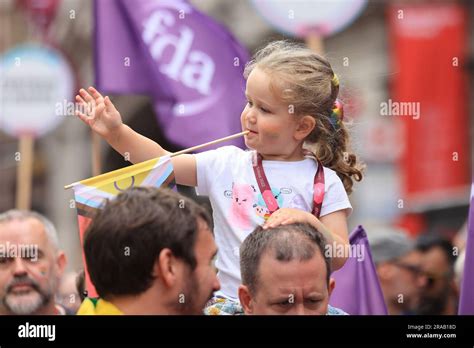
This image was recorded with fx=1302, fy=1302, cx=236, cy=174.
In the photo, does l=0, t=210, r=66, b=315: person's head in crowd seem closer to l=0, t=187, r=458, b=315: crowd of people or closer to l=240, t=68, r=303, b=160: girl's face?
l=0, t=187, r=458, b=315: crowd of people

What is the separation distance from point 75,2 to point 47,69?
234 inches

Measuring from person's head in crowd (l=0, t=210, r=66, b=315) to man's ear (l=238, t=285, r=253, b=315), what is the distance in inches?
38.1

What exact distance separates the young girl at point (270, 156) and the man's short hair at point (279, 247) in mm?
169

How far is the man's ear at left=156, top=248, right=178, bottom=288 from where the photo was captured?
3.03m

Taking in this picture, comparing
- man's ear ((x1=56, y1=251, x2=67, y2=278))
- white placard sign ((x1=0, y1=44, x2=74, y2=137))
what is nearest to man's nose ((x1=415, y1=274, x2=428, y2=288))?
man's ear ((x1=56, y1=251, x2=67, y2=278))

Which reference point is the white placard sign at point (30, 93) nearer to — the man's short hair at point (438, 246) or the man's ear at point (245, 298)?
the man's short hair at point (438, 246)

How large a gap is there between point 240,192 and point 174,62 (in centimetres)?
259

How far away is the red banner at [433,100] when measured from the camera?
10.9 m

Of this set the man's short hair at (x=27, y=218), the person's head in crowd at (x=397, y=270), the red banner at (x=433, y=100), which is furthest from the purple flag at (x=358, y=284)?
the red banner at (x=433, y=100)

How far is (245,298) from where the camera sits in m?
3.52

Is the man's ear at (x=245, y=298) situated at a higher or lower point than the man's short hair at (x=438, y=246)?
lower

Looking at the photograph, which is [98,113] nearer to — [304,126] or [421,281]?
[304,126]
